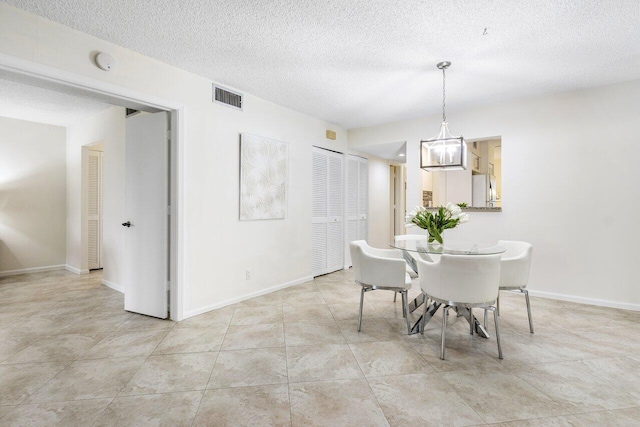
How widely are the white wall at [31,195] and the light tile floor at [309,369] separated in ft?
7.41

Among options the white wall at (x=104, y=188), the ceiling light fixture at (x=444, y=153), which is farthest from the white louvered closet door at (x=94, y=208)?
the ceiling light fixture at (x=444, y=153)

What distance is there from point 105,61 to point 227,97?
4.02 ft

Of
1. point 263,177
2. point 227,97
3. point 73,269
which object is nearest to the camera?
point 227,97

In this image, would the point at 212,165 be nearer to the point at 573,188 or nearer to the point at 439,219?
the point at 439,219

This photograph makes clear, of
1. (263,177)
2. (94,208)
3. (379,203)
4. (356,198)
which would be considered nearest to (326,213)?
(356,198)

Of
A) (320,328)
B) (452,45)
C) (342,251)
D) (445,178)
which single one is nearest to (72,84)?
(320,328)

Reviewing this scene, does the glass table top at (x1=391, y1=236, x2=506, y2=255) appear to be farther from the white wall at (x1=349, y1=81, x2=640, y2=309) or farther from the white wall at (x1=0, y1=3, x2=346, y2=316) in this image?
the white wall at (x1=0, y1=3, x2=346, y2=316)

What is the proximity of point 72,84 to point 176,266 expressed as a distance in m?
1.75

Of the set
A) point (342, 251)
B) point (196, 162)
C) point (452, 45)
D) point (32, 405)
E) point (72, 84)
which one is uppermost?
point (452, 45)

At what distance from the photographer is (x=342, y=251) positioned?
18.0ft

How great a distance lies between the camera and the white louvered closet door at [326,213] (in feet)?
15.9

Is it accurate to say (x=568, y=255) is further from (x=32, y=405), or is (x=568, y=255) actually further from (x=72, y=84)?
(x=72, y=84)

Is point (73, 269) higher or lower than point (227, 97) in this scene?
lower

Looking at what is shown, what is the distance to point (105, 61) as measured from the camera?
249 cm
